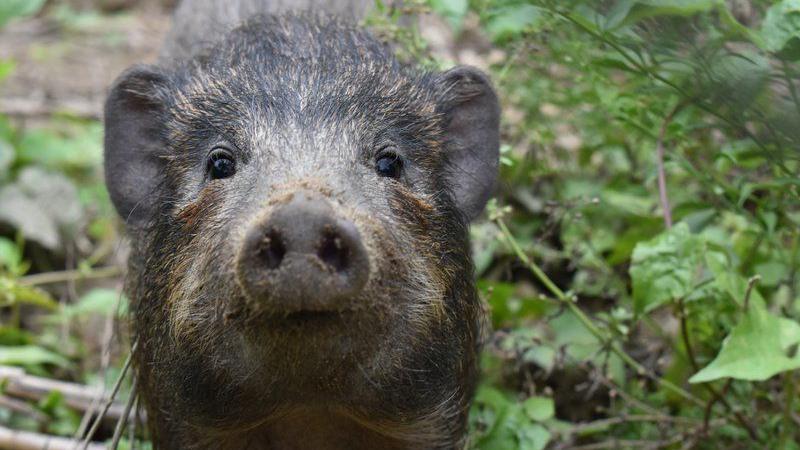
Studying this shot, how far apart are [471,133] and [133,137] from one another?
4.85 feet

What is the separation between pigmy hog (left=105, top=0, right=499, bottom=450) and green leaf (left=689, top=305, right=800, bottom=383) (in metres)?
1.00

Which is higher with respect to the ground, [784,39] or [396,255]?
[784,39]

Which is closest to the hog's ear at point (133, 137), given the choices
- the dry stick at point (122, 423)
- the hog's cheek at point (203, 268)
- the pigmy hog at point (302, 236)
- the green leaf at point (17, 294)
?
the pigmy hog at point (302, 236)

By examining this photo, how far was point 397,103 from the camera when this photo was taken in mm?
4430

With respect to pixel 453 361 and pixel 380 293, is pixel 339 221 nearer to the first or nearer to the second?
pixel 380 293

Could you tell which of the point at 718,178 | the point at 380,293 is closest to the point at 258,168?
the point at 380,293

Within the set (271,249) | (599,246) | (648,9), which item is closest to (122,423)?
(271,249)

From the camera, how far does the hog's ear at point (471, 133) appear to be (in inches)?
190

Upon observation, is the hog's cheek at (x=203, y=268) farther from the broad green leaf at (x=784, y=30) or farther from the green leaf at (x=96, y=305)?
the green leaf at (x=96, y=305)

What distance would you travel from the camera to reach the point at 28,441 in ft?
17.7

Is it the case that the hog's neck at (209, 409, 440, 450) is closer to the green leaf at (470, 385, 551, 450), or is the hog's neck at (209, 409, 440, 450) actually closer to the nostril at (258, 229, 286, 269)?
the green leaf at (470, 385, 551, 450)

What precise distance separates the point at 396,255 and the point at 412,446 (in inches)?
42.2

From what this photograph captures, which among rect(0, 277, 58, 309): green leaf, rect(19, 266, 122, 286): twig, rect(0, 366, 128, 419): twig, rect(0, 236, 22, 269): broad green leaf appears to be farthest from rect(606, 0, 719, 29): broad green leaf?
rect(0, 236, 22, 269): broad green leaf

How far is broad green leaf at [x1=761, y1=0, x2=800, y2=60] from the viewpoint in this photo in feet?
12.1
